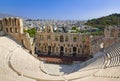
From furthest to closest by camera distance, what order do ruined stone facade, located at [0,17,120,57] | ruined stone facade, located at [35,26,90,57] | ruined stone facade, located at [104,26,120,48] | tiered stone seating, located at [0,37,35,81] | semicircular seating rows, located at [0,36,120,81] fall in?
ruined stone facade, located at [35,26,90,57] → ruined stone facade, located at [0,17,120,57] → ruined stone facade, located at [104,26,120,48] → semicircular seating rows, located at [0,36,120,81] → tiered stone seating, located at [0,37,35,81]

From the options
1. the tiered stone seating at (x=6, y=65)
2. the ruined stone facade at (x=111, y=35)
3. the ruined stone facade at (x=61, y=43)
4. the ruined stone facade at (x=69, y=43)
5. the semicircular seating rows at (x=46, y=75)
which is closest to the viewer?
the tiered stone seating at (x=6, y=65)

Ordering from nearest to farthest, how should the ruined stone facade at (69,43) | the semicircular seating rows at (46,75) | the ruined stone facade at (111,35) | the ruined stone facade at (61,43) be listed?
1. the semicircular seating rows at (46,75)
2. the ruined stone facade at (111,35)
3. the ruined stone facade at (69,43)
4. the ruined stone facade at (61,43)

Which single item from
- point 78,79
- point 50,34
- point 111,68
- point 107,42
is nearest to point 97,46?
point 107,42

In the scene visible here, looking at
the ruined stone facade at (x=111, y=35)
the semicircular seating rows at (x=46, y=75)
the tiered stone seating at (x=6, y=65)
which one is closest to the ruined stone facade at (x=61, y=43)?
the ruined stone facade at (x=111, y=35)

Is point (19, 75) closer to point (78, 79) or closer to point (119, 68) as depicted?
point (78, 79)

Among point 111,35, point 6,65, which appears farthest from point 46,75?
point 111,35

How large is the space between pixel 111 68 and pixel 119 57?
309 cm

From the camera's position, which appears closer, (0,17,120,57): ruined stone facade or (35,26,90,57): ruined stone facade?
(0,17,120,57): ruined stone facade

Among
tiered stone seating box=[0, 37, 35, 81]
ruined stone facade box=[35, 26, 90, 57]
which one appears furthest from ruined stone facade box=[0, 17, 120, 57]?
tiered stone seating box=[0, 37, 35, 81]

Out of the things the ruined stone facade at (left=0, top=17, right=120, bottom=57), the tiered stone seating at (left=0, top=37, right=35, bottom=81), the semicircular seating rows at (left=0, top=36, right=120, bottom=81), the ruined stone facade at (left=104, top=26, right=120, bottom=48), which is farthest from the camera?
the ruined stone facade at (left=0, top=17, right=120, bottom=57)

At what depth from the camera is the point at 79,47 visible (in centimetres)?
3891

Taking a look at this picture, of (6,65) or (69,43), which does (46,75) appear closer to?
(6,65)

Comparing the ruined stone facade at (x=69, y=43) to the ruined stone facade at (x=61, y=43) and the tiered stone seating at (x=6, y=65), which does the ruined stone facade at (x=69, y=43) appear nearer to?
the ruined stone facade at (x=61, y=43)

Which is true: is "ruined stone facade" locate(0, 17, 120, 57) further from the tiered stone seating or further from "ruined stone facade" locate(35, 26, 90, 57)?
the tiered stone seating
